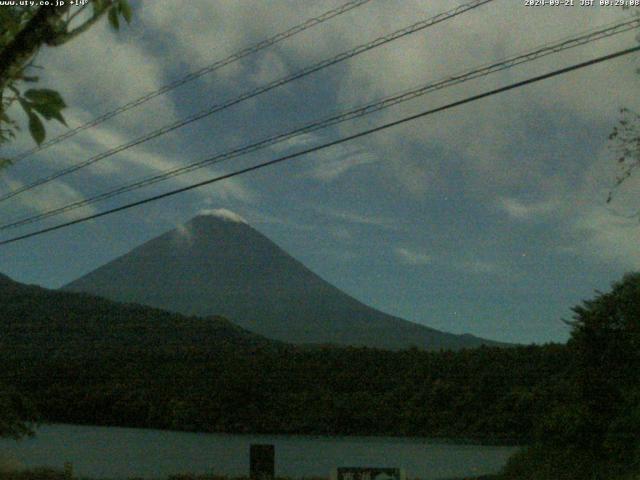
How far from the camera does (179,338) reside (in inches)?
1361

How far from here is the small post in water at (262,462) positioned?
583 inches

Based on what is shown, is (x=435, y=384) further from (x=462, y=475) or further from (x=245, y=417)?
(x=245, y=417)

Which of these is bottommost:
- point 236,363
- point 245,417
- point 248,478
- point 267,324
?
point 248,478

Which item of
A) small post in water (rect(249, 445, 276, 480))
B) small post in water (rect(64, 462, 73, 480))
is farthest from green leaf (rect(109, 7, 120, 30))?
small post in water (rect(64, 462, 73, 480))

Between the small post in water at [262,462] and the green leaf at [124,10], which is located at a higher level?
the green leaf at [124,10]

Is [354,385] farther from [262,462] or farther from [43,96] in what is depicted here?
[43,96]

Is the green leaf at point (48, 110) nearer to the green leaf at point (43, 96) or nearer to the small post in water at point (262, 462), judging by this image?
the green leaf at point (43, 96)

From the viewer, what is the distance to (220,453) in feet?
70.2

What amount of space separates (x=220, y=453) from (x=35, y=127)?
1883 centimetres

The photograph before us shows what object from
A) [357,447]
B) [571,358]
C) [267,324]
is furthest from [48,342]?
[267,324]

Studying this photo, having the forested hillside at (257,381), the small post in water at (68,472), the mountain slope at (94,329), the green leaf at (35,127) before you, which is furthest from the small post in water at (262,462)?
the mountain slope at (94,329)

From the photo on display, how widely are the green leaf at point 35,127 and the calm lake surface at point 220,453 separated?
14189 mm

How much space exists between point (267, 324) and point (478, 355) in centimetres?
4102

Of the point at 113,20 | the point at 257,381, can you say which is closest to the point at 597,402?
the point at 257,381
